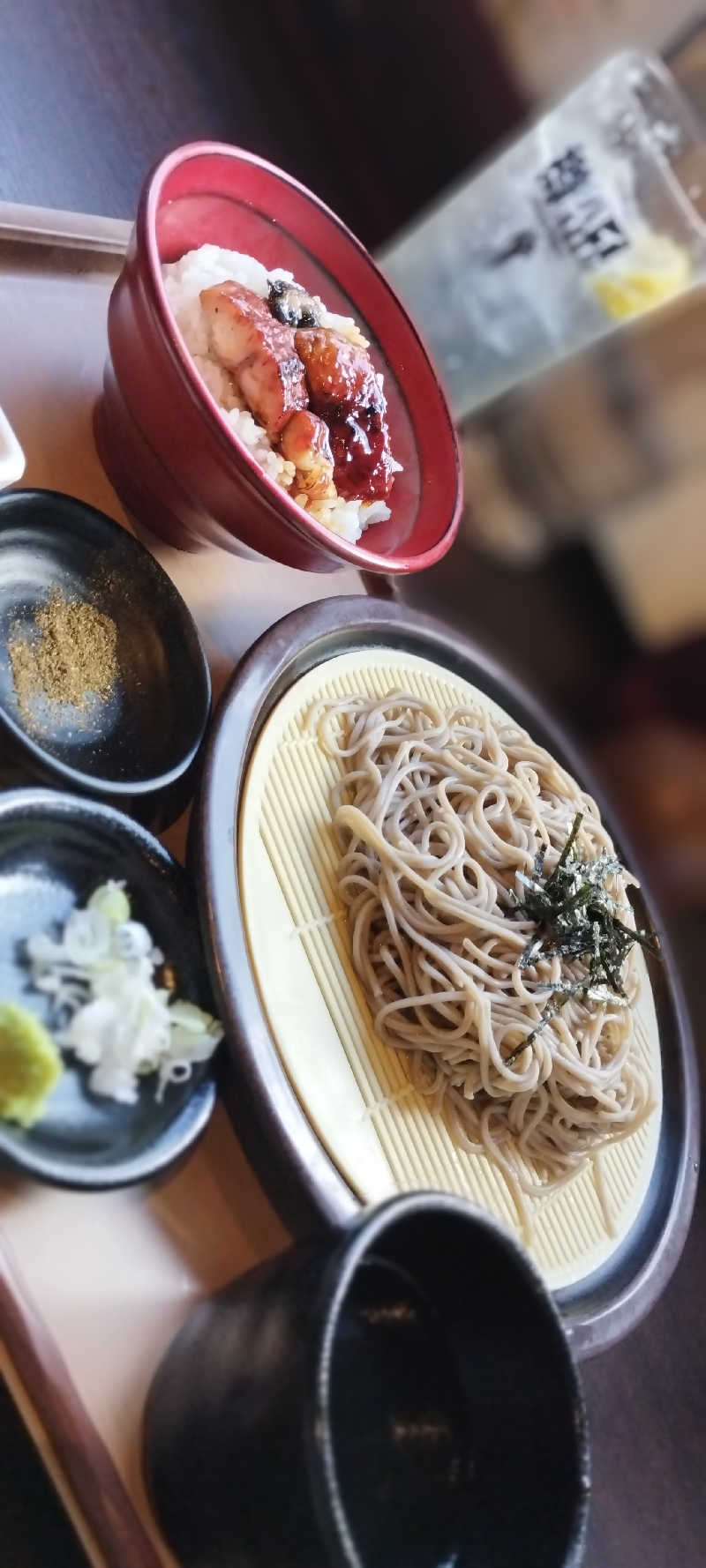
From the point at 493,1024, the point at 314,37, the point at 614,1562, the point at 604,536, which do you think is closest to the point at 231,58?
the point at 314,37

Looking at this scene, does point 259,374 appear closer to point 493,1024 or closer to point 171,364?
point 171,364

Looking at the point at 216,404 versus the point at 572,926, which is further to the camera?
the point at 572,926

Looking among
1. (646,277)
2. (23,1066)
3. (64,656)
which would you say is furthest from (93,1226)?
(646,277)

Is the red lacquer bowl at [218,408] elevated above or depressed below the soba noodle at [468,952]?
above

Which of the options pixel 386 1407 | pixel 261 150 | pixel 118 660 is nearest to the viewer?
pixel 386 1407

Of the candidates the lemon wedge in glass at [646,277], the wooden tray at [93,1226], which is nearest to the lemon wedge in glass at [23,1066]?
the wooden tray at [93,1226]

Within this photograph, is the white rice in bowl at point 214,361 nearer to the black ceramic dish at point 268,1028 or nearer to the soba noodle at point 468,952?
the black ceramic dish at point 268,1028

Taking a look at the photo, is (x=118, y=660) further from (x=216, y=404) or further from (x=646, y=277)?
(x=646, y=277)
